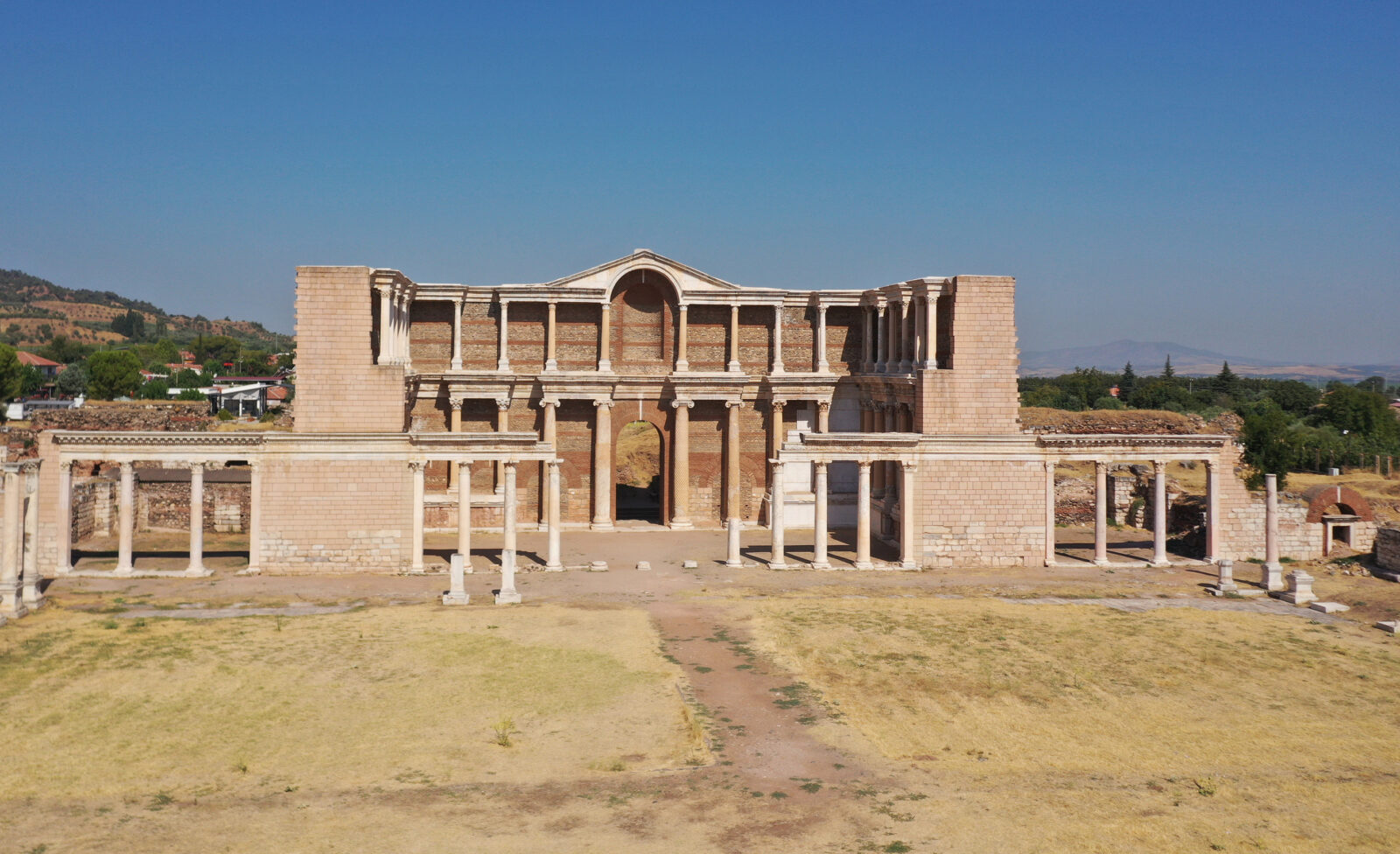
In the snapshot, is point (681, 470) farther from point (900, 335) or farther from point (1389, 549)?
point (1389, 549)

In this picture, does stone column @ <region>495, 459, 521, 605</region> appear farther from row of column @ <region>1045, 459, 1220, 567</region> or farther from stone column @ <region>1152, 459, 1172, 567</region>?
stone column @ <region>1152, 459, 1172, 567</region>

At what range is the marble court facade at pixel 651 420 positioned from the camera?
31.0m

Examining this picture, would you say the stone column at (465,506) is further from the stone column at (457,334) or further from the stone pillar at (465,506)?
the stone column at (457,334)

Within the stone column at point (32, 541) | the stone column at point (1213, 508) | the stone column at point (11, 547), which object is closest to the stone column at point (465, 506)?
the stone column at point (32, 541)

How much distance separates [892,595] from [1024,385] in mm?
110585

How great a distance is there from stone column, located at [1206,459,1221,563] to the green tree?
3415 inches

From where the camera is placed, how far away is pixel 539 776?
625 inches

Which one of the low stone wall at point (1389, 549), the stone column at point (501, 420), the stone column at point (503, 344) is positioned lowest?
the low stone wall at point (1389, 549)

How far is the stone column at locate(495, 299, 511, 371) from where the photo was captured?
39562 mm


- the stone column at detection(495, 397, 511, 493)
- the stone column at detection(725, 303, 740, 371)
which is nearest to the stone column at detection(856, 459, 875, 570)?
the stone column at detection(725, 303, 740, 371)

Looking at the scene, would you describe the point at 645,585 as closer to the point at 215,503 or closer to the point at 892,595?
the point at 892,595

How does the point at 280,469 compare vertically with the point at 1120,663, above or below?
above

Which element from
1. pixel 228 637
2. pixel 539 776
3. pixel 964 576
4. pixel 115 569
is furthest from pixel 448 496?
pixel 539 776

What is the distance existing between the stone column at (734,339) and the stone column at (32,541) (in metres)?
22.5
